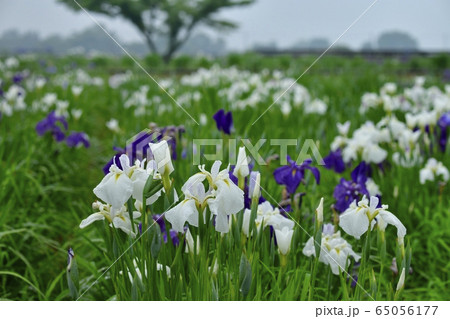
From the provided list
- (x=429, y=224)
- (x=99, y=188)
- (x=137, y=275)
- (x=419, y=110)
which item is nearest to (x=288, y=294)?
(x=137, y=275)

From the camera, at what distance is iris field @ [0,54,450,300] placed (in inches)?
59.7

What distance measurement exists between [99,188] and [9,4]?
7.86 feet

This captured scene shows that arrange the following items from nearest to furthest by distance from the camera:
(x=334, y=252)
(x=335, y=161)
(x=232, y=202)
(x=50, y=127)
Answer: (x=232, y=202), (x=334, y=252), (x=335, y=161), (x=50, y=127)

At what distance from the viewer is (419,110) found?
4656mm

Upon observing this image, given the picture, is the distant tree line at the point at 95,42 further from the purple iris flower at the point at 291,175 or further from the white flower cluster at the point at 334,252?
the white flower cluster at the point at 334,252

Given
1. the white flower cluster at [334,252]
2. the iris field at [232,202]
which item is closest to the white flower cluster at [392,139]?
the iris field at [232,202]

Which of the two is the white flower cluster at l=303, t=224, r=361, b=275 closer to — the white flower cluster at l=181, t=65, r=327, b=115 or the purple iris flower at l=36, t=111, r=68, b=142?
the white flower cluster at l=181, t=65, r=327, b=115

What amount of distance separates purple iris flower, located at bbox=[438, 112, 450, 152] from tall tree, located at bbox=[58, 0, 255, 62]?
1595 mm

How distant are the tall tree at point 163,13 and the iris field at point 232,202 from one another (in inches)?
26.2

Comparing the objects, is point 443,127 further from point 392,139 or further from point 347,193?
point 347,193

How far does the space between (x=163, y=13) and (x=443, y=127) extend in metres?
2.18

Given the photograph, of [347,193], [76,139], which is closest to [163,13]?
[76,139]

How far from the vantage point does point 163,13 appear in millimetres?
3904
